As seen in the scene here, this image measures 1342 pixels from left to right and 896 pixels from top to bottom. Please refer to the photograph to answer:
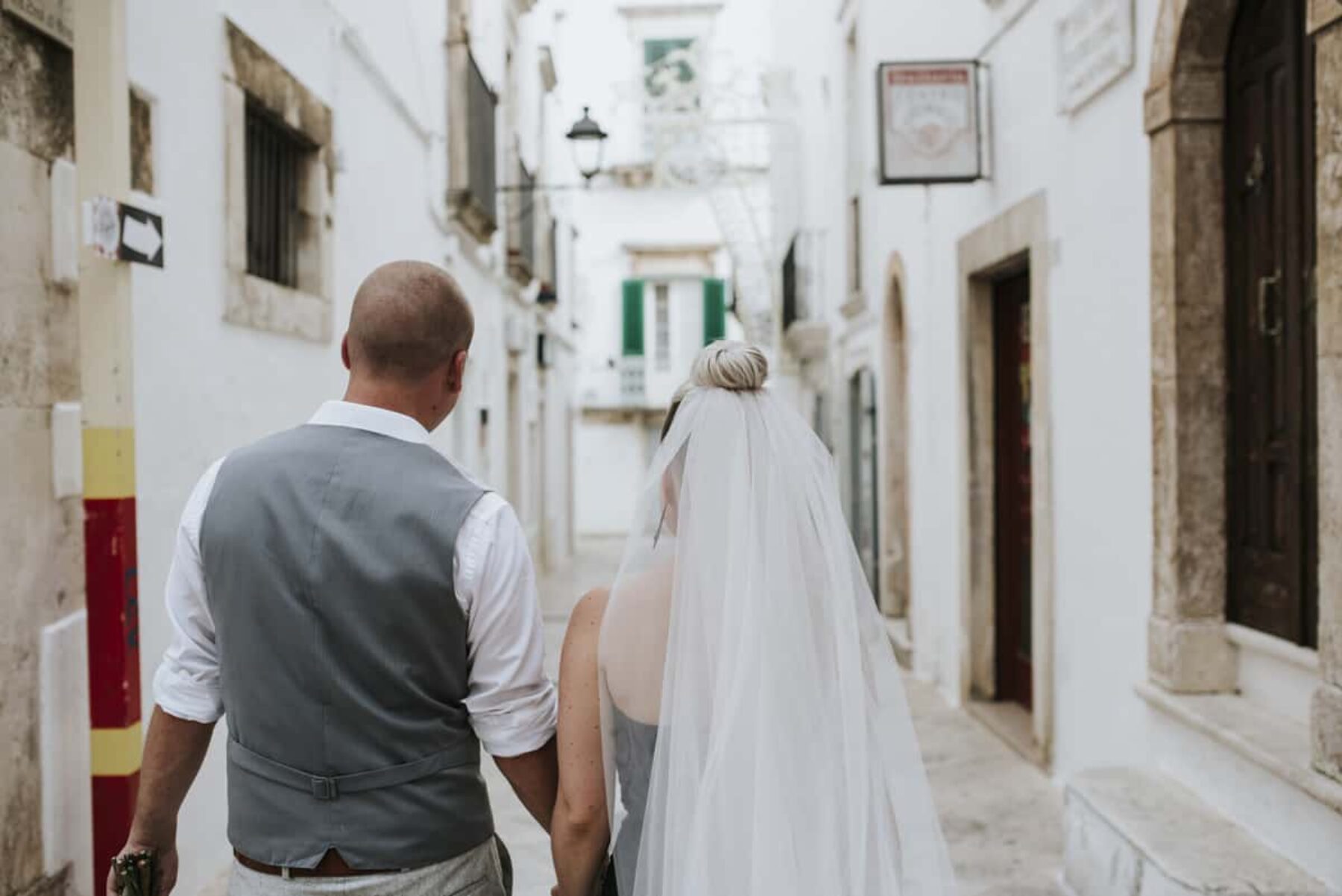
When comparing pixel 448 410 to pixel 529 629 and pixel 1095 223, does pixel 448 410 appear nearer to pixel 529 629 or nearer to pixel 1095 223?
pixel 529 629

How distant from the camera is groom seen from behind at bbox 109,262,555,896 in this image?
2012mm

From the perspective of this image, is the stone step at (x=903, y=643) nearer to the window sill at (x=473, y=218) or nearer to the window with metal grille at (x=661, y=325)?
the window sill at (x=473, y=218)

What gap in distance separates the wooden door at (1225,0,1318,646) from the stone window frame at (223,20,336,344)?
358 cm

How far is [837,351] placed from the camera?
13930 millimetres

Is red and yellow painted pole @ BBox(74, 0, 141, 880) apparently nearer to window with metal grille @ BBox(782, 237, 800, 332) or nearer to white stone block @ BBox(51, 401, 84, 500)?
white stone block @ BBox(51, 401, 84, 500)

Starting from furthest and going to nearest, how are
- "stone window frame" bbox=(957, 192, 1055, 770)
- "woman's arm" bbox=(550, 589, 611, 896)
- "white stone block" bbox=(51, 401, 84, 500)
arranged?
1. "stone window frame" bbox=(957, 192, 1055, 770)
2. "white stone block" bbox=(51, 401, 84, 500)
3. "woman's arm" bbox=(550, 589, 611, 896)

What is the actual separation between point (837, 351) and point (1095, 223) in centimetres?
850

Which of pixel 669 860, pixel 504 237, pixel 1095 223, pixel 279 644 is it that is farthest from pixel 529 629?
pixel 504 237

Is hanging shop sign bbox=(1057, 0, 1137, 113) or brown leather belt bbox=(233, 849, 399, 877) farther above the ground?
hanging shop sign bbox=(1057, 0, 1137, 113)

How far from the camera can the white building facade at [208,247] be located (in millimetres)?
3215

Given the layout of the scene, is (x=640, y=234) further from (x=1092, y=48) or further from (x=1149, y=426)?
(x=1149, y=426)

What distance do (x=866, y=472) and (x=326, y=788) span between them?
388 inches

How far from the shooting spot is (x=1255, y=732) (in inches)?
160

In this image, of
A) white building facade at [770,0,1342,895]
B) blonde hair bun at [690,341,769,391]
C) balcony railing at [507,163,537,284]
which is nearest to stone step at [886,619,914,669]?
white building facade at [770,0,1342,895]
